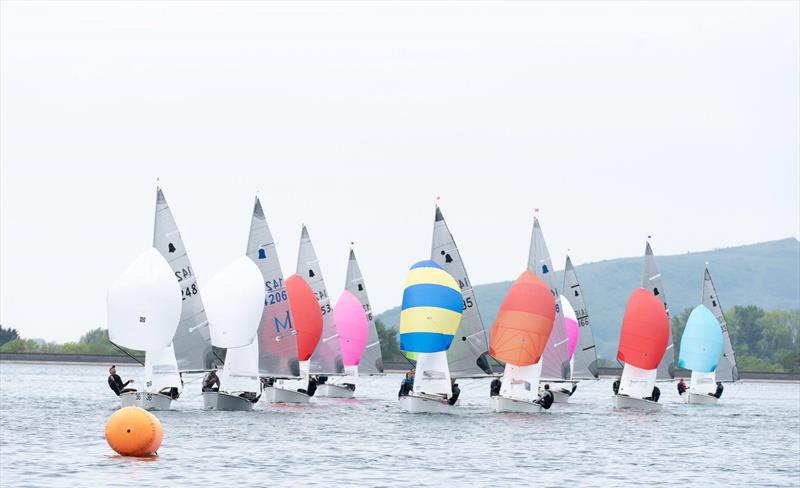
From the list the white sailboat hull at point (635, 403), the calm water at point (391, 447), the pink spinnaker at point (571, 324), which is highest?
the pink spinnaker at point (571, 324)

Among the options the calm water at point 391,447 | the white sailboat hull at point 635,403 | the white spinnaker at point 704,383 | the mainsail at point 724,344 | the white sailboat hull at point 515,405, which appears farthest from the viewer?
the mainsail at point 724,344

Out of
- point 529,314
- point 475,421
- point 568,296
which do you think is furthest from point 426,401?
point 568,296

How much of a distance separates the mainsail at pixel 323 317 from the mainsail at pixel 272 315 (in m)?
10.3

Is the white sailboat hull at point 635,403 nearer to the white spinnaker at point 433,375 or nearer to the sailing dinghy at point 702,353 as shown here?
the sailing dinghy at point 702,353

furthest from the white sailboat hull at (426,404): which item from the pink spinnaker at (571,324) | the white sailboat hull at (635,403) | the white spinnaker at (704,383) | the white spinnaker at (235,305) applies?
the white spinnaker at (704,383)

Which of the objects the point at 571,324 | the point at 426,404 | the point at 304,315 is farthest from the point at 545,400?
the point at 571,324

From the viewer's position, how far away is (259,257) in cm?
6456

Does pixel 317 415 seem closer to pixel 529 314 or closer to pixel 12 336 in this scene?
pixel 529 314

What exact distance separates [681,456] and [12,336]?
127m

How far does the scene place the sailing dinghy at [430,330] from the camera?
193ft

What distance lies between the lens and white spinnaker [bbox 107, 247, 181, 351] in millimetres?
53875

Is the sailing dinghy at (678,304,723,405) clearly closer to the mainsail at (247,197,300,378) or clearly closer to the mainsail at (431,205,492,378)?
the mainsail at (431,205,492,378)

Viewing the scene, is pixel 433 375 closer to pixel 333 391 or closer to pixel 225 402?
pixel 225 402

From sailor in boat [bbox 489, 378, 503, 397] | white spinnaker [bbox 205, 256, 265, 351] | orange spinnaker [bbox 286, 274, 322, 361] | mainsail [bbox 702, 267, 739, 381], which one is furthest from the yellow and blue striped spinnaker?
mainsail [bbox 702, 267, 739, 381]
